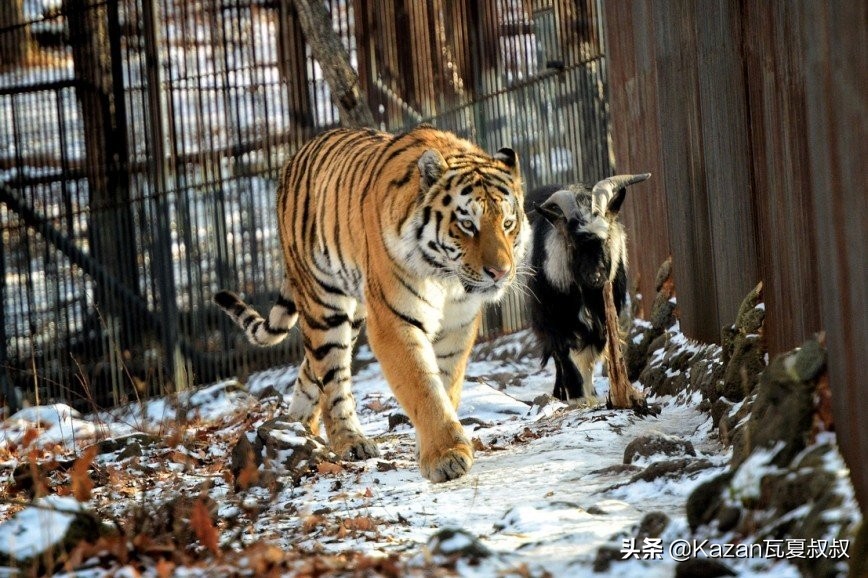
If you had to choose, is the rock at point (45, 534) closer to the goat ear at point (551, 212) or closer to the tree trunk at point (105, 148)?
the goat ear at point (551, 212)

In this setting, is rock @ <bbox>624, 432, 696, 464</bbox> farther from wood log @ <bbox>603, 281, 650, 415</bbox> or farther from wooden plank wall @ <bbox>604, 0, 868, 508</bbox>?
wood log @ <bbox>603, 281, 650, 415</bbox>

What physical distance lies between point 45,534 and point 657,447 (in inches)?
95.5

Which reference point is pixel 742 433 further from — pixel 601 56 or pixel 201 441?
pixel 601 56

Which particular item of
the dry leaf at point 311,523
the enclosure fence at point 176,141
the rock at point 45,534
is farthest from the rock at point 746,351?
the enclosure fence at point 176,141

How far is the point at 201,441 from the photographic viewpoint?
7434 mm

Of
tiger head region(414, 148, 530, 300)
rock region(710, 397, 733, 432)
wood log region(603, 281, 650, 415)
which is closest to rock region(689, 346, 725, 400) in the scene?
rock region(710, 397, 733, 432)

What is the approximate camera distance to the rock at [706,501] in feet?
11.7

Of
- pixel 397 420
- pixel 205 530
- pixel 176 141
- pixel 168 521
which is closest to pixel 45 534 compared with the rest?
pixel 205 530

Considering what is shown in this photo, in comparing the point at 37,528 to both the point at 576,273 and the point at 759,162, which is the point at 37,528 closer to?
the point at 759,162

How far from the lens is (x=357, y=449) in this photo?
640 cm

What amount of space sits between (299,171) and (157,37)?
14.4 feet

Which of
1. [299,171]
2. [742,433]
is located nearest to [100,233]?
[299,171]

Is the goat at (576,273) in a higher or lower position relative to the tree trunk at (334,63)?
lower

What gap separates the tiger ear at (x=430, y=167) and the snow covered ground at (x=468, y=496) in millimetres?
1417
